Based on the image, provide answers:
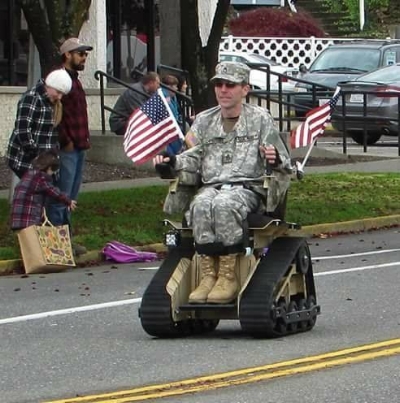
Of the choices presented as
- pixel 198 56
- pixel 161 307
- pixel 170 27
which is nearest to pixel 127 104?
pixel 198 56

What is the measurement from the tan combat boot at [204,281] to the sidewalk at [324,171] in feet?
16.0

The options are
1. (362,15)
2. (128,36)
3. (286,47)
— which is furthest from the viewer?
(362,15)

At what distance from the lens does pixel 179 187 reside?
9.65 m

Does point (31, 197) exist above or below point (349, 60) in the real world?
above

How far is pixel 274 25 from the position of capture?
43.2 meters

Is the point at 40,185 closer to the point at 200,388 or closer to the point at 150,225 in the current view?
the point at 150,225

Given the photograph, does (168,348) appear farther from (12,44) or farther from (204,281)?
(12,44)

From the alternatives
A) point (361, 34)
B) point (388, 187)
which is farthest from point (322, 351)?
point (361, 34)

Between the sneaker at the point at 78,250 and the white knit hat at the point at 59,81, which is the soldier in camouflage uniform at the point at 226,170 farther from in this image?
the sneaker at the point at 78,250

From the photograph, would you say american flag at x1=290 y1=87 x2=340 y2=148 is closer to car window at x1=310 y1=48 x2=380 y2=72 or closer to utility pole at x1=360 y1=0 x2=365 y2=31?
car window at x1=310 y1=48 x2=380 y2=72

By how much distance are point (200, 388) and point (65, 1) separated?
35.9ft

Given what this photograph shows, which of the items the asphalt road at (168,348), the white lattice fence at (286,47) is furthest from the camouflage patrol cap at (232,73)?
the white lattice fence at (286,47)

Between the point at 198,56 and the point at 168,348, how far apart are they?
35.3ft

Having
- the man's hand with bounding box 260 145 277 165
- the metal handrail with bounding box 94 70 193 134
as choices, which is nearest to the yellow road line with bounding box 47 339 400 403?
the man's hand with bounding box 260 145 277 165
